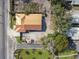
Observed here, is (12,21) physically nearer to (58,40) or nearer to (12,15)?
(12,15)

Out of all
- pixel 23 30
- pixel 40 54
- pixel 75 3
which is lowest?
pixel 40 54

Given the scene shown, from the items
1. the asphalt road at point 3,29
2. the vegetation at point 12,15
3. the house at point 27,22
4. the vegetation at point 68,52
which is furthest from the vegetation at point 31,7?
the vegetation at point 68,52

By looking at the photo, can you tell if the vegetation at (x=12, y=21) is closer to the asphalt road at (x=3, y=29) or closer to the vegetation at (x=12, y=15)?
the vegetation at (x=12, y=15)

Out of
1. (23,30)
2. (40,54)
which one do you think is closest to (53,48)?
(40,54)

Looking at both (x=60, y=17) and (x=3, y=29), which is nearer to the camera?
(x=60, y=17)

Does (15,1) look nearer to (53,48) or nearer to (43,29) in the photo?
→ (43,29)

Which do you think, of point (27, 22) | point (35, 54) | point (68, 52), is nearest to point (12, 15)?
point (27, 22)
